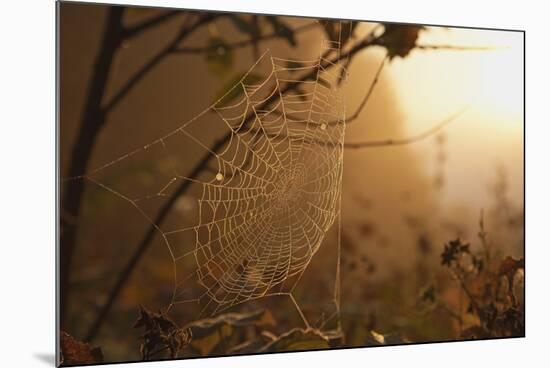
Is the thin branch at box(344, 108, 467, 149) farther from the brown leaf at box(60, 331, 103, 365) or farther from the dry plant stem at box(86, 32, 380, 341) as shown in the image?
the brown leaf at box(60, 331, 103, 365)

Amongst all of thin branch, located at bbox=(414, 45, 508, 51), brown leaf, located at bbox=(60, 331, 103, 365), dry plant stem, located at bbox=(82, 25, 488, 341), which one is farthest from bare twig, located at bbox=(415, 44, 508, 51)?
brown leaf, located at bbox=(60, 331, 103, 365)

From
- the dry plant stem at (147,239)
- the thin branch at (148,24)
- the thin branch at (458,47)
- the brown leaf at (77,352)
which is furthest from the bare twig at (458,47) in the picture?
the brown leaf at (77,352)

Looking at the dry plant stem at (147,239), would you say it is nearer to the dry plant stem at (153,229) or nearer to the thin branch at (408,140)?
the dry plant stem at (153,229)

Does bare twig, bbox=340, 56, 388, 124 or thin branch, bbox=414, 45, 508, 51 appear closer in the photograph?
bare twig, bbox=340, 56, 388, 124

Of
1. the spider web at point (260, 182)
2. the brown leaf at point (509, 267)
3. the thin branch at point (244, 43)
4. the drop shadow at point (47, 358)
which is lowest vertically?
the drop shadow at point (47, 358)

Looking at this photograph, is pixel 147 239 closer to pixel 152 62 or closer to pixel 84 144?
pixel 84 144

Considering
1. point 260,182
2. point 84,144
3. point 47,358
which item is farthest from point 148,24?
point 47,358

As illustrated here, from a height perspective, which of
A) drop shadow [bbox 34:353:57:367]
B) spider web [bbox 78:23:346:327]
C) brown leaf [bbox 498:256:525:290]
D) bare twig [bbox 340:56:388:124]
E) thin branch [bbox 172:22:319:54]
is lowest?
drop shadow [bbox 34:353:57:367]
